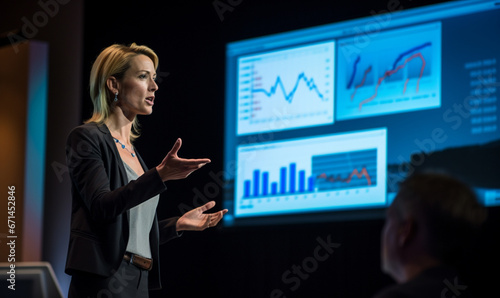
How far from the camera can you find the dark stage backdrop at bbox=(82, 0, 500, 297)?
3566 millimetres

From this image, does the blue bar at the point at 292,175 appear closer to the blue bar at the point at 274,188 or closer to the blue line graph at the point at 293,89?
the blue bar at the point at 274,188

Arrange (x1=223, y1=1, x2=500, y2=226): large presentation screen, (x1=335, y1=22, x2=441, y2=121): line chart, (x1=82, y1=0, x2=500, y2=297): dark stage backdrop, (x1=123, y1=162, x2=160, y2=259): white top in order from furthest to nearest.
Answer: (x1=82, y1=0, x2=500, y2=297): dark stage backdrop, (x1=335, y1=22, x2=441, y2=121): line chart, (x1=223, y1=1, x2=500, y2=226): large presentation screen, (x1=123, y1=162, x2=160, y2=259): white top

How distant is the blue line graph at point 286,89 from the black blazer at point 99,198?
1816 millimetres

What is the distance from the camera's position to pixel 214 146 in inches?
167

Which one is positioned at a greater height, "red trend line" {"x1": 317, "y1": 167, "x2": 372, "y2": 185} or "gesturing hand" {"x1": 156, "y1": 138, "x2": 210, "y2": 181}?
"gesturing hand" {"x1": 156, "y1": 138, "x2": 210, "y2": 181}

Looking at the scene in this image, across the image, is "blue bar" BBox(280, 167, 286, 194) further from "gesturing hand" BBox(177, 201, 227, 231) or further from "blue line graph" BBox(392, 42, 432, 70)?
"gesturing hand" BBox(177, 201, 227, 231)

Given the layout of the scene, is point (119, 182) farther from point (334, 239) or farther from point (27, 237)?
point (27, 237)

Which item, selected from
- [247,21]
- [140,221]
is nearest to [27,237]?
[247,21]

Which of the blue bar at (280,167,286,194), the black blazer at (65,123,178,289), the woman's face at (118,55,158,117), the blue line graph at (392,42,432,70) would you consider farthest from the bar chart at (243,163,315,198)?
the black blazer at (65,123,178,289)

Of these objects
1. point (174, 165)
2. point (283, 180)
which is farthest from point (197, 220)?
point (283, 180)

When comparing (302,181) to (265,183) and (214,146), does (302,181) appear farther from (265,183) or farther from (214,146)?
(214,146)

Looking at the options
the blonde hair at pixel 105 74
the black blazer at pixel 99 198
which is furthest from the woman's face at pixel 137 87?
the black blazer at pixel 99 198

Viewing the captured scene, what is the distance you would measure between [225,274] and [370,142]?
1.22m

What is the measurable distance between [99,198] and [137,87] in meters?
0.50
